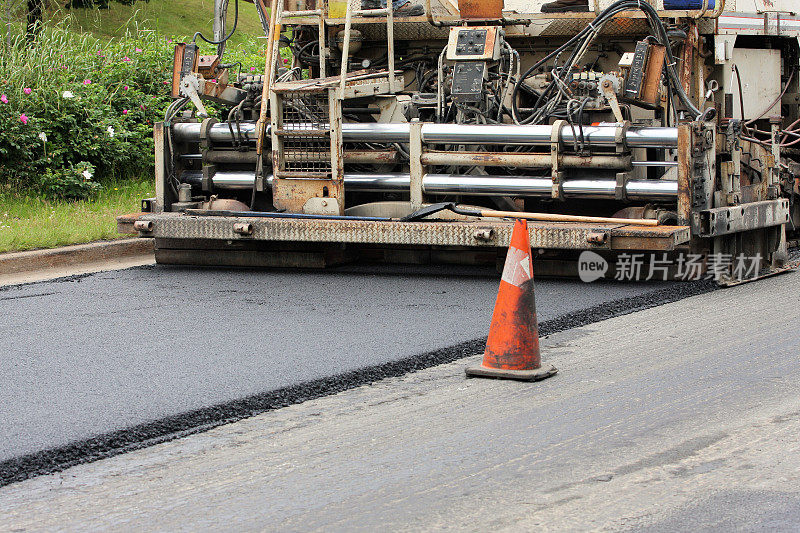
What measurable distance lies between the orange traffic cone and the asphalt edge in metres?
0.41

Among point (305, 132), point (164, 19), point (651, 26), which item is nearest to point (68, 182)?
point (305, 132)

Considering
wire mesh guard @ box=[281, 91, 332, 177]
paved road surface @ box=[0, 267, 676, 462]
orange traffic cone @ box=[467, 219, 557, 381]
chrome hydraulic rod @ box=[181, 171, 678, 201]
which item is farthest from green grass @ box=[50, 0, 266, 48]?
orange traffic cone @ box=[467, 219, 557, 381]

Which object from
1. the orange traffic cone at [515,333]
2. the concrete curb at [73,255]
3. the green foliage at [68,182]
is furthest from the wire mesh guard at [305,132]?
the green foliage at [68,182]

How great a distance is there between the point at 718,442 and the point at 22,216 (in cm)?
828

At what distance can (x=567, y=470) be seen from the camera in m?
4.21

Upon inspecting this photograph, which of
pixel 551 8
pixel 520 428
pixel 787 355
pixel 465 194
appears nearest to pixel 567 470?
pixel 520 428

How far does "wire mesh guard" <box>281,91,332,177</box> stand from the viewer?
29.2 ft

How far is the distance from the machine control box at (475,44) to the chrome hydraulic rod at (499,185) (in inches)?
36.6

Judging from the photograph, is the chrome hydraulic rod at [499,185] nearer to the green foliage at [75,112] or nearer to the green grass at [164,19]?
the green foliage at [75,112]

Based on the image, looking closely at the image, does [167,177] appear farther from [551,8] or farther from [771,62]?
[771,62]

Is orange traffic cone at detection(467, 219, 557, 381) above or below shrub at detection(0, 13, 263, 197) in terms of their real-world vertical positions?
below

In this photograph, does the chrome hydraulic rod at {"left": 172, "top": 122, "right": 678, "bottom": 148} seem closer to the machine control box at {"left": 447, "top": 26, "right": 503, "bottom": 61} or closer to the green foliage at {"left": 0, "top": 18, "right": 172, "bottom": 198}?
the machine control box at {"left": 447, "top": 26, "right": 503, "bottom": 61}

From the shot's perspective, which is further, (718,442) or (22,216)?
(22,216)

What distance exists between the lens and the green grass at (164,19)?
72.3ft
